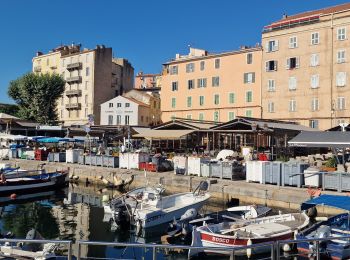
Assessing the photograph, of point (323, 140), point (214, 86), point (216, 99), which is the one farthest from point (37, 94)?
point (323, 140)

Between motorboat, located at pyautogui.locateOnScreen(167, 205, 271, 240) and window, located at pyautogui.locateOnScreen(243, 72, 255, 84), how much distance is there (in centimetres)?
Answer: 3681

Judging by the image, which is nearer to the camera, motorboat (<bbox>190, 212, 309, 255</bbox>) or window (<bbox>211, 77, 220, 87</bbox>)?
motorboat (<bbox>190, 212, 309, 255</bbox>)

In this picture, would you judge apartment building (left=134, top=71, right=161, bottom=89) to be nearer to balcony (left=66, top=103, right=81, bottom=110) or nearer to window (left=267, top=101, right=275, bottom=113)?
balcony (left=66, top=103, right=81, bottom=110)

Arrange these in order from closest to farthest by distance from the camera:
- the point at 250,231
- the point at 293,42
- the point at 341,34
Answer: the point at 250,231 < the point at 341,34 < the point at 293,42

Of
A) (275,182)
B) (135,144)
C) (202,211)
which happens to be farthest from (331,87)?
(202,211)

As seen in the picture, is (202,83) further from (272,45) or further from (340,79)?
(340,79)

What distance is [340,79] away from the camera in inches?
1827

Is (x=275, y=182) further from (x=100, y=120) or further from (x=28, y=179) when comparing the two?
(x=100, y=120)

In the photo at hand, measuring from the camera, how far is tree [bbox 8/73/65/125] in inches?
2645

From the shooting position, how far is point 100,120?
71500 millimetres

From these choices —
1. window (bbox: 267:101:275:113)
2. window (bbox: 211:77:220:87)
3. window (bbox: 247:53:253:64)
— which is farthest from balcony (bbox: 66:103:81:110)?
window (bbox: 267:101:275:113)

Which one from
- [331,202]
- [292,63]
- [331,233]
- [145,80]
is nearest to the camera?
[331,233]

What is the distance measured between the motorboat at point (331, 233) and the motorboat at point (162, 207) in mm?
6607

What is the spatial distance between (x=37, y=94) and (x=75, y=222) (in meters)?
50.4
